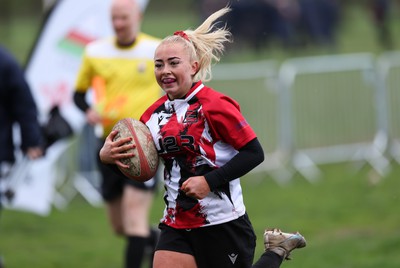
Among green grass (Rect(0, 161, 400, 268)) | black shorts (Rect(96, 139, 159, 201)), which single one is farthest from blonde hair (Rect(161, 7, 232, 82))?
green grass (Rect(0, 161, 400, 268))

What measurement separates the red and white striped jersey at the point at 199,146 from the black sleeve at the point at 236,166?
0.05m

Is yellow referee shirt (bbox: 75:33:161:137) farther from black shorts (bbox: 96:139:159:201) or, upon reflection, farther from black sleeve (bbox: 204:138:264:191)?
black sleeve (bbox: 204:138:264:191)

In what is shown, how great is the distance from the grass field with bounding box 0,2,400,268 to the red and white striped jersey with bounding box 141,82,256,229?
3.00m

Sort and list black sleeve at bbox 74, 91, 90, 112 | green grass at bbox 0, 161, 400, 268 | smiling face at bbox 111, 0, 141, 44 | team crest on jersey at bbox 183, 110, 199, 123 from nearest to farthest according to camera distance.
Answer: team crest on jersey at bbox 183, 110, 199, 123, smiling face at bbox 111, 0, 141, 44, black sleeve at bbox 74, 91, 90, 112, green grass at bbox 0, 161, 400, 268

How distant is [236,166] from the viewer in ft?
17.9

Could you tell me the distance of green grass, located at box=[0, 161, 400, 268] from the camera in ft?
29.9

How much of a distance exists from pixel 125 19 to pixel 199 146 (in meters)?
2.66

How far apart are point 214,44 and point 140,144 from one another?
2.25 ft

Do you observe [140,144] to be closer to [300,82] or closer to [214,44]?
[214,44]

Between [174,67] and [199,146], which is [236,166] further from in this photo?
[174,67]

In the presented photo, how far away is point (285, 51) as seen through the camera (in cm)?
3070

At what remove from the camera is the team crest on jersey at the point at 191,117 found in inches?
219

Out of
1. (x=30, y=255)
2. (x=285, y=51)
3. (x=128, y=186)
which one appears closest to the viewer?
(x=128, y=186)

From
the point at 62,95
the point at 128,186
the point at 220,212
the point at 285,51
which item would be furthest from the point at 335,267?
the point at 285,51
